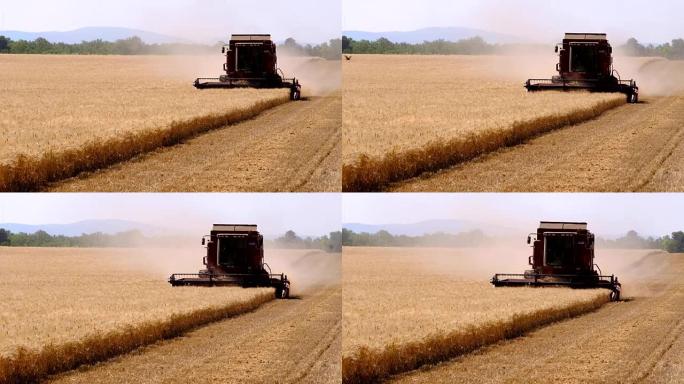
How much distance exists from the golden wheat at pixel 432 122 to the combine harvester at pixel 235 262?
13.8ft

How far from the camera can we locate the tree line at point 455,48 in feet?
234

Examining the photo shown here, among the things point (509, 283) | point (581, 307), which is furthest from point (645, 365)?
point (509, 283)

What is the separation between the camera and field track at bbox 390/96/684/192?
17312 millimetres

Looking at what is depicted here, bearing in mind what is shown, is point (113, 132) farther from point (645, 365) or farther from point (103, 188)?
point (645, 365)

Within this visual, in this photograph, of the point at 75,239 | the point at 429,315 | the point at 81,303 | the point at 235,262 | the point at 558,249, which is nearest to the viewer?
the point at 429,315

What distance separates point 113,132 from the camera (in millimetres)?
21188

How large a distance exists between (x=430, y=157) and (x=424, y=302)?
126 inches

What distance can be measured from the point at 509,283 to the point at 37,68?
53.2m

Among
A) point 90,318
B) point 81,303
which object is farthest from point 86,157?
point 81,303

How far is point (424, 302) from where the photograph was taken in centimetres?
2023

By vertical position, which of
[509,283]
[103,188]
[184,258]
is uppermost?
[103,188]

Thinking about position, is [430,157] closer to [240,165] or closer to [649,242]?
[240,165]

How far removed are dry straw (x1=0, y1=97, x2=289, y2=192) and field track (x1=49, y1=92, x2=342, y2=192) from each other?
315 millimetres

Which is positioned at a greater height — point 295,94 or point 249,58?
point 249,58
